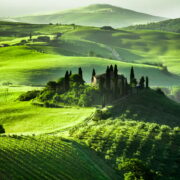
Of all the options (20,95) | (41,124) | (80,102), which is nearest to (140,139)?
(41,124)

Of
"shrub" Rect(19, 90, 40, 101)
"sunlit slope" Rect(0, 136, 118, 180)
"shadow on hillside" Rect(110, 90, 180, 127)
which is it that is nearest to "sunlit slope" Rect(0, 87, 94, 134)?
"shrub" Rect(19, 90, 40, 101)

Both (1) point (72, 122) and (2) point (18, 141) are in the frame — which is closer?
(2) point (18, 141)

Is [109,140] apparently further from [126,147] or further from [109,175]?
[109,175]

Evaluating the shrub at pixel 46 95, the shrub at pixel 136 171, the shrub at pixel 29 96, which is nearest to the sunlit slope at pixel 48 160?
the shrub at pixel 136 171

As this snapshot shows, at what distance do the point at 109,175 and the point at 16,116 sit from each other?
46194mm

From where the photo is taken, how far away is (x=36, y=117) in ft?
318

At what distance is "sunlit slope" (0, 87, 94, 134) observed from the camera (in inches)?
3388

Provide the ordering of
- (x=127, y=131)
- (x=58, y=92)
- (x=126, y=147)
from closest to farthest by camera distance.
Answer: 1. (x=126, y=147)
2. (x=127, y=131)
3. (x=58, y=92)

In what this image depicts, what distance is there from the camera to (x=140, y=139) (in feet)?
240

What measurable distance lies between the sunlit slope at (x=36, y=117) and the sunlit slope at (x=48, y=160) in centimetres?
1546

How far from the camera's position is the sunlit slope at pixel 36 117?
86.1m

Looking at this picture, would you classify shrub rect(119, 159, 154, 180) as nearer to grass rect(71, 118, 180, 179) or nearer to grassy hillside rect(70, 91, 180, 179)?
grassy hillside rect(70, 91, 180, 179)

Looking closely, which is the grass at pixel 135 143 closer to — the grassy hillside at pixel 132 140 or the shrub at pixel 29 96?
the grassy hillside at pixel 132 140

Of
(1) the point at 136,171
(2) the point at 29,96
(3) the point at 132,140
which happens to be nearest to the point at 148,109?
(3) the point at 132,140
